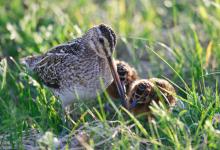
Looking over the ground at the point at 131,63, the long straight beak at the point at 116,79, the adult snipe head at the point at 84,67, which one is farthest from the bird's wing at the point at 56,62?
the long straight beak at the point at 116,79

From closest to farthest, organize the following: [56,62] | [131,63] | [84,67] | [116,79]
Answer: [116,79] < [84,67] < [56,62] < [131,63]

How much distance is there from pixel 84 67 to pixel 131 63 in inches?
68.8

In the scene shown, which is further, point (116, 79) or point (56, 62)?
point (56, 62)

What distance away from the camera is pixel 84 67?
20.5 feet

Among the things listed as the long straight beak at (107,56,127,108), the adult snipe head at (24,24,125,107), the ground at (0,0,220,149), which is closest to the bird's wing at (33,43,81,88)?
the adult snipe head at (24,24,125,107)

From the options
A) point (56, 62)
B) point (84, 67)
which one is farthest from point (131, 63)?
point (84, 67)

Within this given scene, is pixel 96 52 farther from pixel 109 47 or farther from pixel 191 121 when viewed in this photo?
pixel 191 121

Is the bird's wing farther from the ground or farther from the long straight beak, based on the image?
the long straight beak

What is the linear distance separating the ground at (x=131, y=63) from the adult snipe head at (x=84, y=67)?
0.49ft

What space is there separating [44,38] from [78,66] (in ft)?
6.33

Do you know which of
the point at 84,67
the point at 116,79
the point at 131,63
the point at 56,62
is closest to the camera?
the point at 116,79

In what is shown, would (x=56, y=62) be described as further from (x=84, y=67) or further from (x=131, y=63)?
(x=131, y=63)

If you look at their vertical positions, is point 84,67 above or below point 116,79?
above

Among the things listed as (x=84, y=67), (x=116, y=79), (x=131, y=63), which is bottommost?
(x=131, y=63)
